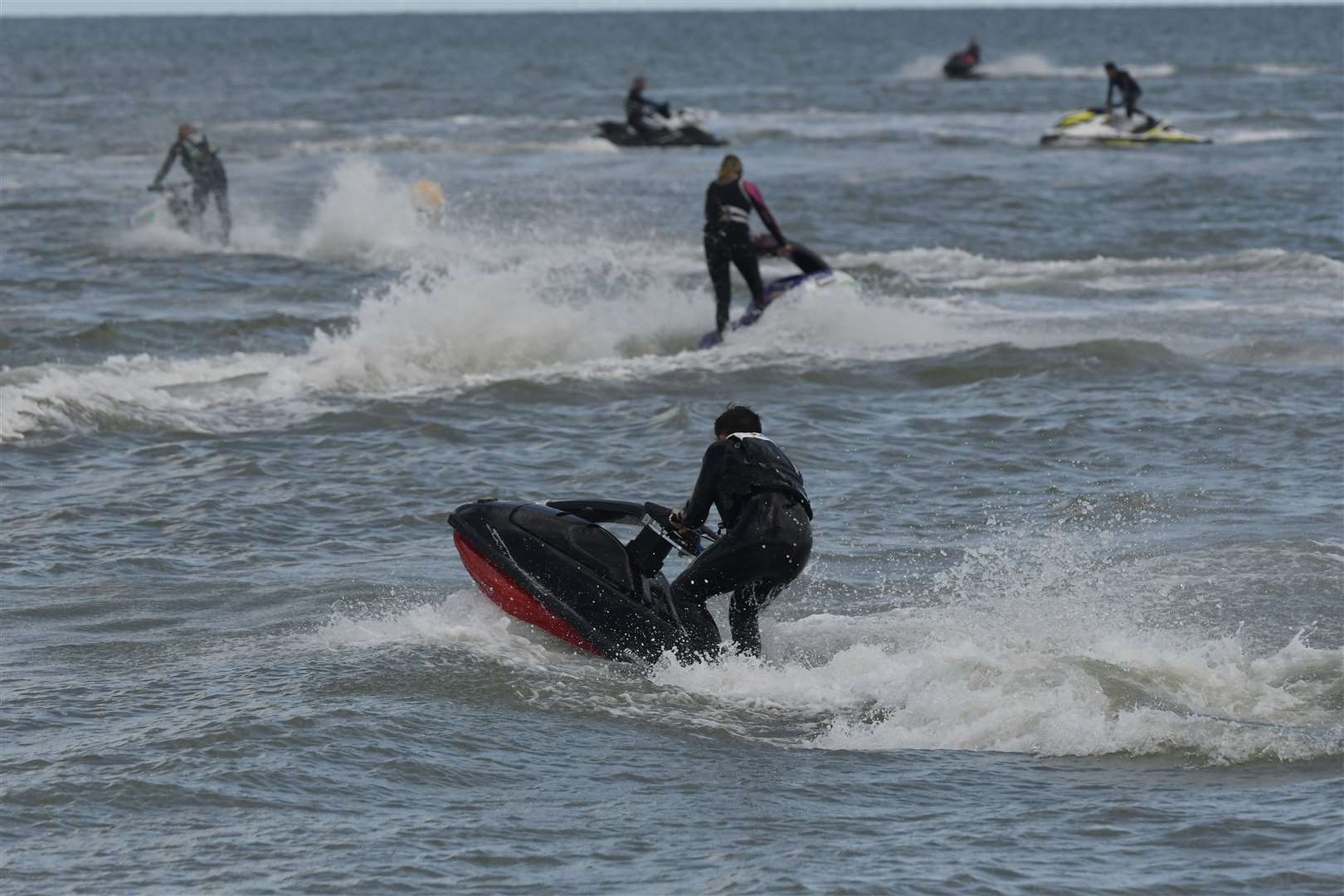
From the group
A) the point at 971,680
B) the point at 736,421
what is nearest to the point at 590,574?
the point at 736,421

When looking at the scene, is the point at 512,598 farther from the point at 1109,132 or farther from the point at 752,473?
the point at 1109,132

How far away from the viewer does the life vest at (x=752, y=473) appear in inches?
313

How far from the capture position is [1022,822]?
6422mm

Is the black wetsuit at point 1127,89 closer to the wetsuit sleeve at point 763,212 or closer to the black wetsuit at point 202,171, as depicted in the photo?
the black wetsuit at point 202,171

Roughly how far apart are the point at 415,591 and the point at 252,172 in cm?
2758

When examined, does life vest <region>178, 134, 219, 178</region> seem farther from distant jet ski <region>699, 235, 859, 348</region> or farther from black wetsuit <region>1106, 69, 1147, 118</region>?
black wetsuit <region>1106, 69, 1147, 118</region>

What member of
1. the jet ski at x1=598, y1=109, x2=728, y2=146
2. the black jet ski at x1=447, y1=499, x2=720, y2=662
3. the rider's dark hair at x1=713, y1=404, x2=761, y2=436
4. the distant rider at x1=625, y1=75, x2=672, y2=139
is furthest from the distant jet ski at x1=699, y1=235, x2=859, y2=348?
the jet ski at x1=598, y1=109, x2=728, y2=146

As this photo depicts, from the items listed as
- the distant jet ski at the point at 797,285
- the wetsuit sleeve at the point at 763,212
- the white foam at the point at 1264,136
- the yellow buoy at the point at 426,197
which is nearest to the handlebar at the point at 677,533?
the wetsuit sleeve at the point at 763,212

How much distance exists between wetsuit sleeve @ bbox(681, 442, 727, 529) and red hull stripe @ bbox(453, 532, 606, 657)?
0.80m

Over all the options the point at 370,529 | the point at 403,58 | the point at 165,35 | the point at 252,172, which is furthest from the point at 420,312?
the point at 165,35

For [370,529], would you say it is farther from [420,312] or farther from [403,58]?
[403,58]

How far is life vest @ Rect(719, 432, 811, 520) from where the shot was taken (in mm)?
7938

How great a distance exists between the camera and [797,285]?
57.8ft

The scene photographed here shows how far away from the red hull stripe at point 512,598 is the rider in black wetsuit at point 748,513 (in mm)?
670
